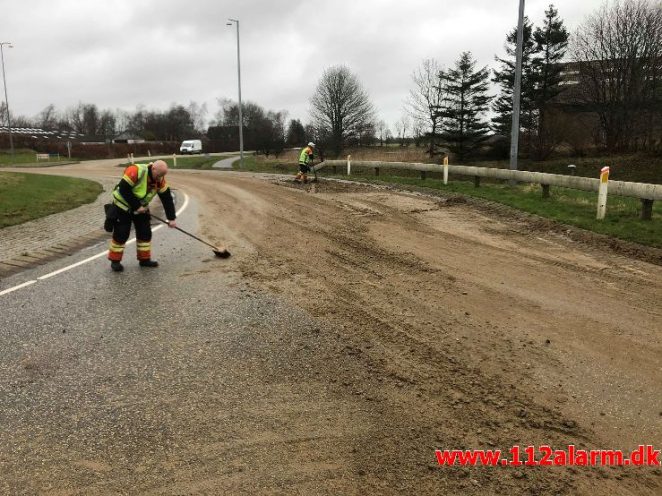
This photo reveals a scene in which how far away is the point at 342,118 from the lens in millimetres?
54312

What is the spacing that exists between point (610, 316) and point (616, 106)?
37006 millimetres

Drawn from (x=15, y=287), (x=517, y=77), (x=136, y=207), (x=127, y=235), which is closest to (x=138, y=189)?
(x=136, y=207)

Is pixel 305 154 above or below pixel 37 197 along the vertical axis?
above

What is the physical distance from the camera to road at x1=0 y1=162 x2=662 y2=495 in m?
2.80

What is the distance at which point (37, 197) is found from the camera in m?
15.1

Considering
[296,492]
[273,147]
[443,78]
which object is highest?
[443,78]

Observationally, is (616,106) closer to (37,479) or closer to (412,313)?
(412,313)

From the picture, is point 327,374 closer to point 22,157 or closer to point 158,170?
point 158,170

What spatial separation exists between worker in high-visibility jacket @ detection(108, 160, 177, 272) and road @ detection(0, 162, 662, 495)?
36 centimetres

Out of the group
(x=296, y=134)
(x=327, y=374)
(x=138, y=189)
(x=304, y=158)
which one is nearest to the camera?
(x=327, y=374)

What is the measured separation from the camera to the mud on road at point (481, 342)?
2.91 m

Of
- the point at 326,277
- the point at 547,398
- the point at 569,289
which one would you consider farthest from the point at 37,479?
the point at 569,289

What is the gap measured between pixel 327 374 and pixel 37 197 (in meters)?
14.4

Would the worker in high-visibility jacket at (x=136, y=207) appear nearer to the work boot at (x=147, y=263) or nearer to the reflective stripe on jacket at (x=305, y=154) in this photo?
the work boot at (x=147, y=263)
